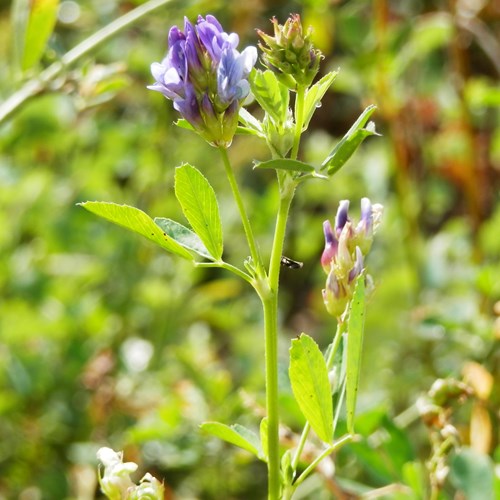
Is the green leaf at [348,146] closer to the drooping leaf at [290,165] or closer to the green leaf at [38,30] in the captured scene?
the drooping leaf at [290,165]

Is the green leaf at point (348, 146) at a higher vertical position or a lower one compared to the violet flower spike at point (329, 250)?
higher

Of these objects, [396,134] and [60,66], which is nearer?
Result: [60,66]

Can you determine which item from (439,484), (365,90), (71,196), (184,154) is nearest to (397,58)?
(365,90)

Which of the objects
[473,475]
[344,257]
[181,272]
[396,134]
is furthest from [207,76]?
[181,272]

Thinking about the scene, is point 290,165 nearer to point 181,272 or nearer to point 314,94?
point 314,94

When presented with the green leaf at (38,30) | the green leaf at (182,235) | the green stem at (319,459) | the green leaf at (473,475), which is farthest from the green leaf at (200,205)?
the green leaf at (38,30)

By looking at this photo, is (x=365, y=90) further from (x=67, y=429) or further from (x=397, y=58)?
(x=67, y=429)

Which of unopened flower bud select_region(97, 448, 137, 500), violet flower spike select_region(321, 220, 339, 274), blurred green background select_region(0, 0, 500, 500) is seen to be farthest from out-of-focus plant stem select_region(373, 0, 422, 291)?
unopened flower bud select_region(97, 448, 137, 500)
